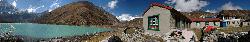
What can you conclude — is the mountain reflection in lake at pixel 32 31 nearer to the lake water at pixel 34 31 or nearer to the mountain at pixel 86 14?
the lake water at pixel 34 31

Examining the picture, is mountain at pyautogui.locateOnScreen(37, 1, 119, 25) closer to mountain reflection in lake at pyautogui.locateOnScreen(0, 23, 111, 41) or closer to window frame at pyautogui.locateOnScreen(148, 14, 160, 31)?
mountain reflection in lake at pyautogui.locateOnScreen(0, 23, 111, 41)

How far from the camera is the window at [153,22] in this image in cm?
1737

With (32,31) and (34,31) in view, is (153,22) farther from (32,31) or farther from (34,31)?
(34,31)

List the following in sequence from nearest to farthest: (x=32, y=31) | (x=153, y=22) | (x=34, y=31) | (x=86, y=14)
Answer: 1. (x=153, y=22)
2. (x=32, y=31)
3. (x=34, y=31)
4. (x=86, y=14)

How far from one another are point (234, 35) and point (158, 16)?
11.3ft

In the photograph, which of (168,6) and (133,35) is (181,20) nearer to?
(168,6)

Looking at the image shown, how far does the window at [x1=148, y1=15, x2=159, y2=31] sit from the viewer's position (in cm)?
1737

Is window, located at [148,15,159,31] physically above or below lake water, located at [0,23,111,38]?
above

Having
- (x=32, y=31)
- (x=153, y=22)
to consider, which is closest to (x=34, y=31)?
(x=32, y=31)

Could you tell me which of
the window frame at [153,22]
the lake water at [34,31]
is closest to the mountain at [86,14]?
the lake water at [34,31]

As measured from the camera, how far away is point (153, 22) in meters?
17.7

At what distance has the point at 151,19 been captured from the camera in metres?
17.8

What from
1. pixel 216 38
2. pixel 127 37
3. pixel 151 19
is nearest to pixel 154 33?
pixel 151 19

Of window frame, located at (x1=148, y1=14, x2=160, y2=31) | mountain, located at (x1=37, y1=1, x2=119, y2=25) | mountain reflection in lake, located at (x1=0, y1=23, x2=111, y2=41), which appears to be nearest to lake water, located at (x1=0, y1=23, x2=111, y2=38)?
mountain reflection in lake, located at (x1=0, y1=23, x2=111, y2=41)
